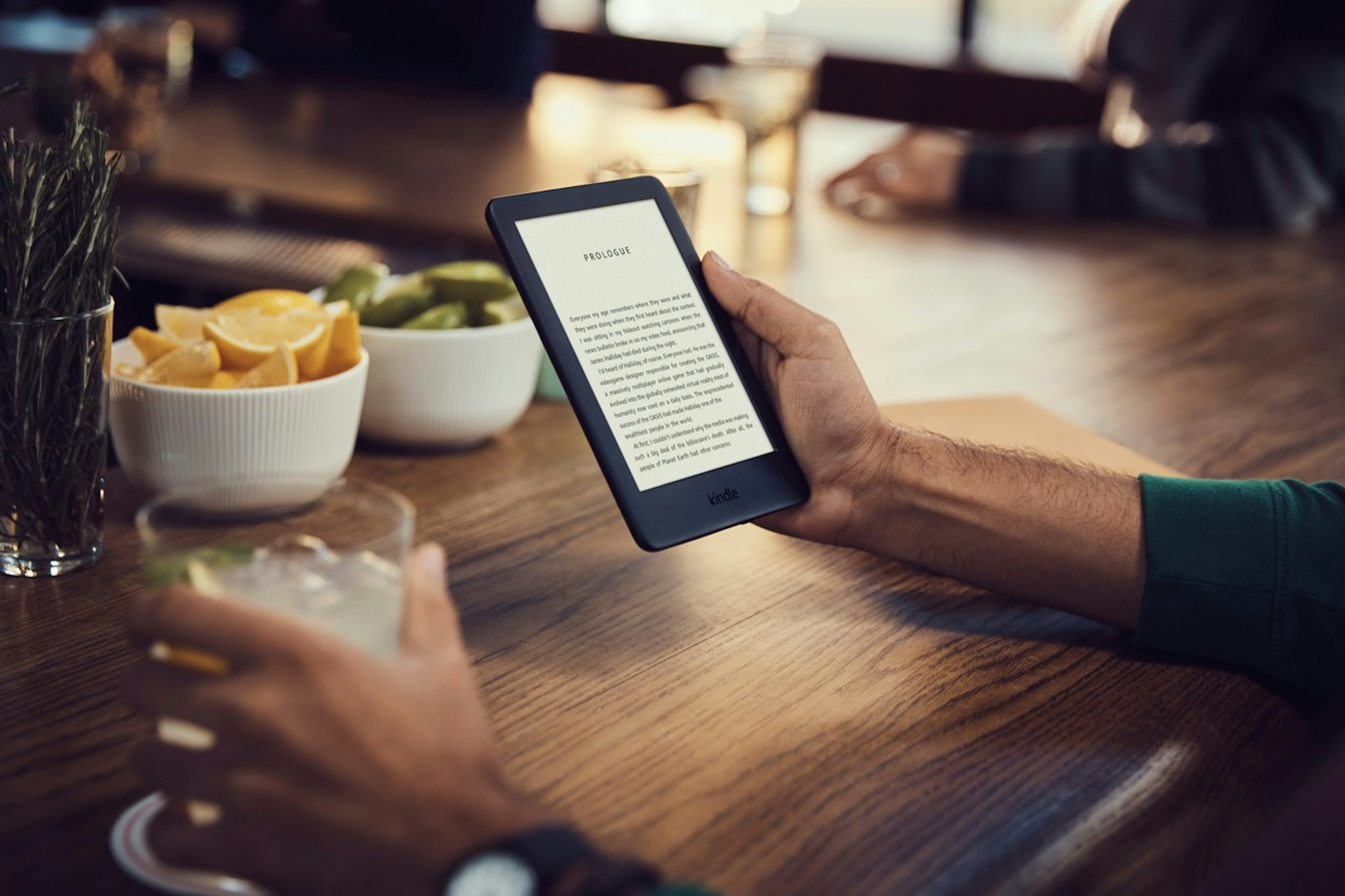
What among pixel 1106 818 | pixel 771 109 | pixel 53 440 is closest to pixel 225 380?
pixel 53 440

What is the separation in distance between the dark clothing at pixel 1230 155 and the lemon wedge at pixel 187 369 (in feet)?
5.08

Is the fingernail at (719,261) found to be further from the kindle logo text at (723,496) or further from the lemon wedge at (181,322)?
the lemon wedge at (181,322)

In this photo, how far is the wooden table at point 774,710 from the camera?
0.67 metres

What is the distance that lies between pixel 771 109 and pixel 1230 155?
0.78 metres

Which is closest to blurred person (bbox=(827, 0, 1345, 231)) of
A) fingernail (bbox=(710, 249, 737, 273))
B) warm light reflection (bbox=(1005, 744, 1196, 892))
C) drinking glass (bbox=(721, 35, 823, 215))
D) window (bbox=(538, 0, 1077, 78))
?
drinking glass (bbox=(721, 35, 823, 215))

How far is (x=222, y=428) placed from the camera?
0.92 m

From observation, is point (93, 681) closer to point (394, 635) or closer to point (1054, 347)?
point (394, 635)

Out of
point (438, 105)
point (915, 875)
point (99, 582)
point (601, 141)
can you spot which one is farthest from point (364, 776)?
point (438, 105)

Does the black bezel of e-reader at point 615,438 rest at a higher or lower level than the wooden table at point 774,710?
higher

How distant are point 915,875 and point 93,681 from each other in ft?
1.61

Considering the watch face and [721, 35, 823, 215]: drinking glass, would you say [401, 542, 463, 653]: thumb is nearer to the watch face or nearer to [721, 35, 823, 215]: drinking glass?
the watch face

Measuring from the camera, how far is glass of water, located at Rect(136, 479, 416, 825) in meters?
0.59

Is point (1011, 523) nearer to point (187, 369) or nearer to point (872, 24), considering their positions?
point (187, 369)

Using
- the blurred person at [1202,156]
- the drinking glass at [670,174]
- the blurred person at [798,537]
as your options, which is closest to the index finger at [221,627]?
the blurred person at [798,537]
